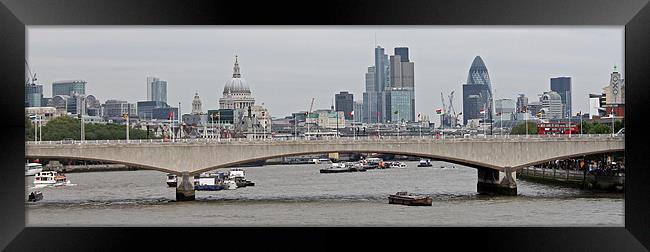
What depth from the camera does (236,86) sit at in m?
81.2

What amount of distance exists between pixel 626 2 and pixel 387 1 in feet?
7.46

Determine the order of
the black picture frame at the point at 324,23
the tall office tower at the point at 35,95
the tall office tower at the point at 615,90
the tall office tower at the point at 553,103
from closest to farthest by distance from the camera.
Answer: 1. the black picture frame at the point at 324,23
2. the tall office tower at the point at 615,90
3. the tall office tower at the point at 35,95
4. the tall office tower at the point at 553,103

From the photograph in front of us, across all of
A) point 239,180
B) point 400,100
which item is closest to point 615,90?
point 400,100

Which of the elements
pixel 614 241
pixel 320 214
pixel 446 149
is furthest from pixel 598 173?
pixel 614 241

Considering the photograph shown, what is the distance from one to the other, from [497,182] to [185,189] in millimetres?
9985

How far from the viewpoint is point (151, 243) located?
9.75 meters

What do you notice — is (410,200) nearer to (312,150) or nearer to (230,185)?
(312,150)

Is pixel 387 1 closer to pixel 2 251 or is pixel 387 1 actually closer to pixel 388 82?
pixel 2 251

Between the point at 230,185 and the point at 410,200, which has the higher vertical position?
the point at 410,200

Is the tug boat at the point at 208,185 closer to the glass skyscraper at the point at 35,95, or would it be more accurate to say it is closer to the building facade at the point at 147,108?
the glass skyscraper at the point at 35,95

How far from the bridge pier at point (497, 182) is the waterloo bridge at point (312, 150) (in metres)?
0.03

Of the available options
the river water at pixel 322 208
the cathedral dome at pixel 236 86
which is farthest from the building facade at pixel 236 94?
the river water at pixel 322 208

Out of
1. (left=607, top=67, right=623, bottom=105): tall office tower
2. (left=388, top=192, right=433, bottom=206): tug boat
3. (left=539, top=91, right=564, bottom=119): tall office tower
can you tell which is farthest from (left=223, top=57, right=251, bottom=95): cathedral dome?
(left=388, top=192, right=433, bottom=206): tug boat

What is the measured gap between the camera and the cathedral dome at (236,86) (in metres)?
80.1
